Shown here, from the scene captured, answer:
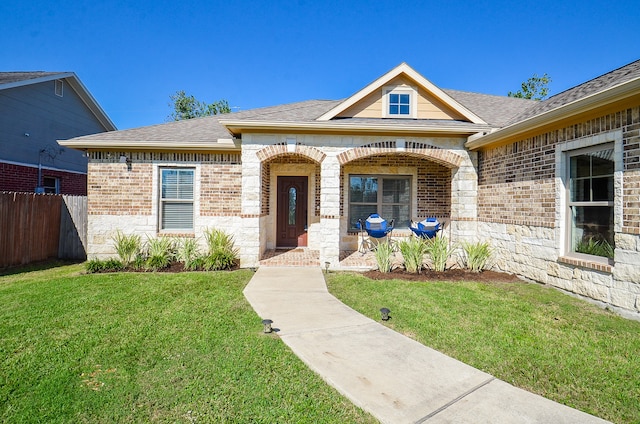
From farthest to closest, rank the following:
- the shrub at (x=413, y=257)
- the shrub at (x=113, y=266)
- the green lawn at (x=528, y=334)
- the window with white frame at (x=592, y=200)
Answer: the shrub at (x=113, y=266), the shrub at (x=413, y=257), the window with white frame at (x=592, y=200), the green lawn at (x=528, y=334)

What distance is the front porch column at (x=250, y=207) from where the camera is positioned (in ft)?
23.3

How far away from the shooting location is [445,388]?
99.7 inches

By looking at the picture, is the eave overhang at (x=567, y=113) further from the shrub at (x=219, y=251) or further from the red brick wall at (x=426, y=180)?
the shrub at (x=219, y=251)

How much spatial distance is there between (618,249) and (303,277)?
4.99 m

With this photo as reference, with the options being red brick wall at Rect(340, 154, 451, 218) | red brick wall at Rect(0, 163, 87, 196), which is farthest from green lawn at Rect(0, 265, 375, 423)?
red brick wall at Rect(0, 163, 87, 196)

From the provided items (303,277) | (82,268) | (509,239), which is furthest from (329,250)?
(82,268)

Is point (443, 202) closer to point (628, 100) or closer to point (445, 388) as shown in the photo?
point (628, 100)

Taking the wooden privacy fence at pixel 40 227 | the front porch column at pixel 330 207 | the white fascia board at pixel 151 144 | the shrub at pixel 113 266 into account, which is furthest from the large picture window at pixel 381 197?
the wooden privacy fence at pixel 40 227

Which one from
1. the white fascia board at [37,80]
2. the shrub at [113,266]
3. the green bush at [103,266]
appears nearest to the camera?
the green bush at [103,266]

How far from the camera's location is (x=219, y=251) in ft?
24.0

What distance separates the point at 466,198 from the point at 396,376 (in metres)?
5.98

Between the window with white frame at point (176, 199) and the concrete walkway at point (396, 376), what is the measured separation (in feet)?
15.9

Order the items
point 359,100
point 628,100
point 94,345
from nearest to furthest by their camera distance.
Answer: point 94,345 < point 628,100 < point 359,100

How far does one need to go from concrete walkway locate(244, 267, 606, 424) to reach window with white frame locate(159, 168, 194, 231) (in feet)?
15.9
